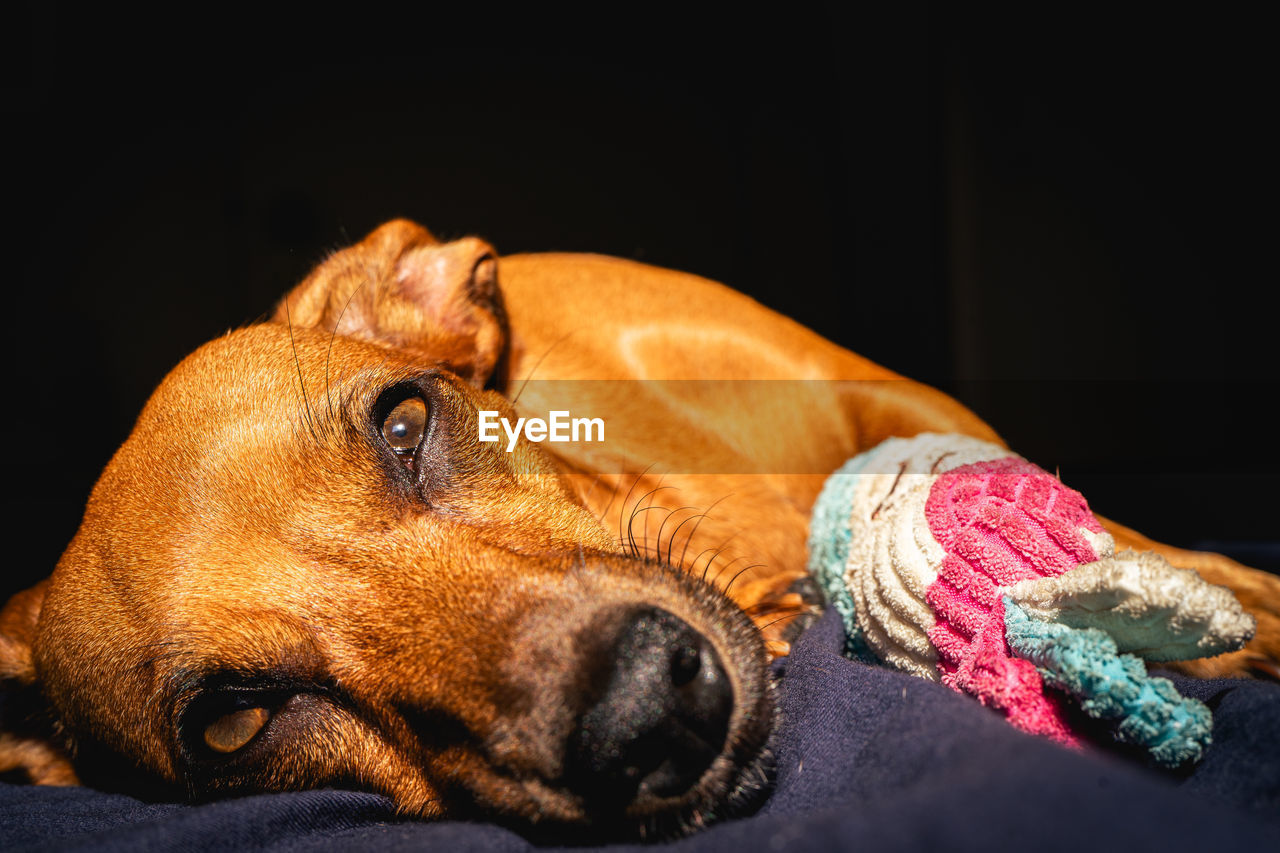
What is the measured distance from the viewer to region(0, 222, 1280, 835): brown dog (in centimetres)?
94

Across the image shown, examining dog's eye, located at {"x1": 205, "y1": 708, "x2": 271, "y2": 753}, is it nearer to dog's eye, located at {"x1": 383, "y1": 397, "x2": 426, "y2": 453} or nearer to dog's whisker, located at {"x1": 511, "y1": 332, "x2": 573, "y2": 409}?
dog's eye, located at {"x1": 383, "y1": 397, "x2": 426, "y2": 453}

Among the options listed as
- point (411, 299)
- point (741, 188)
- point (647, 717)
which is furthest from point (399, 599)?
point (741, 188)

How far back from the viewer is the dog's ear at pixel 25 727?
1.59 m

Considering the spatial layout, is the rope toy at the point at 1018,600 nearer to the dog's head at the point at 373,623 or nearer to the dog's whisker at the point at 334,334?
the dog's head at the point at 373,623

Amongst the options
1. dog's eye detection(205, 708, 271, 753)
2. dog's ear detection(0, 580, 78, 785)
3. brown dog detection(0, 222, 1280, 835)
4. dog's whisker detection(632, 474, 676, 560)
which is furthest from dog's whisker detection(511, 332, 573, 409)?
dog's ear detection(0, 580, 78, 785)

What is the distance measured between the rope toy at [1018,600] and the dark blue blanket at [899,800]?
7 centimetres

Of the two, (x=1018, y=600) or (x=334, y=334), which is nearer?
(x=1018, y=600)

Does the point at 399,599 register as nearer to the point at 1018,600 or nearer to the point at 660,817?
the point at 660,817

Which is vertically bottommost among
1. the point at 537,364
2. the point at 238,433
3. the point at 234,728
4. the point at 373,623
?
the point at 234,728

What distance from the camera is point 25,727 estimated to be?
1633 millimetres

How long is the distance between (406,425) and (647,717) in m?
0.76

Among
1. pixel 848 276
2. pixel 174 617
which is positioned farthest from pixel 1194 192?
pixel 174 617

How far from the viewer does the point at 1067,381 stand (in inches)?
118

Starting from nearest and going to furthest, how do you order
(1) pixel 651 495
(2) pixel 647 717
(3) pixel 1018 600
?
(2) pixel 647 717 < (3) pixel 1018 600 < (1) pixel 651 495
